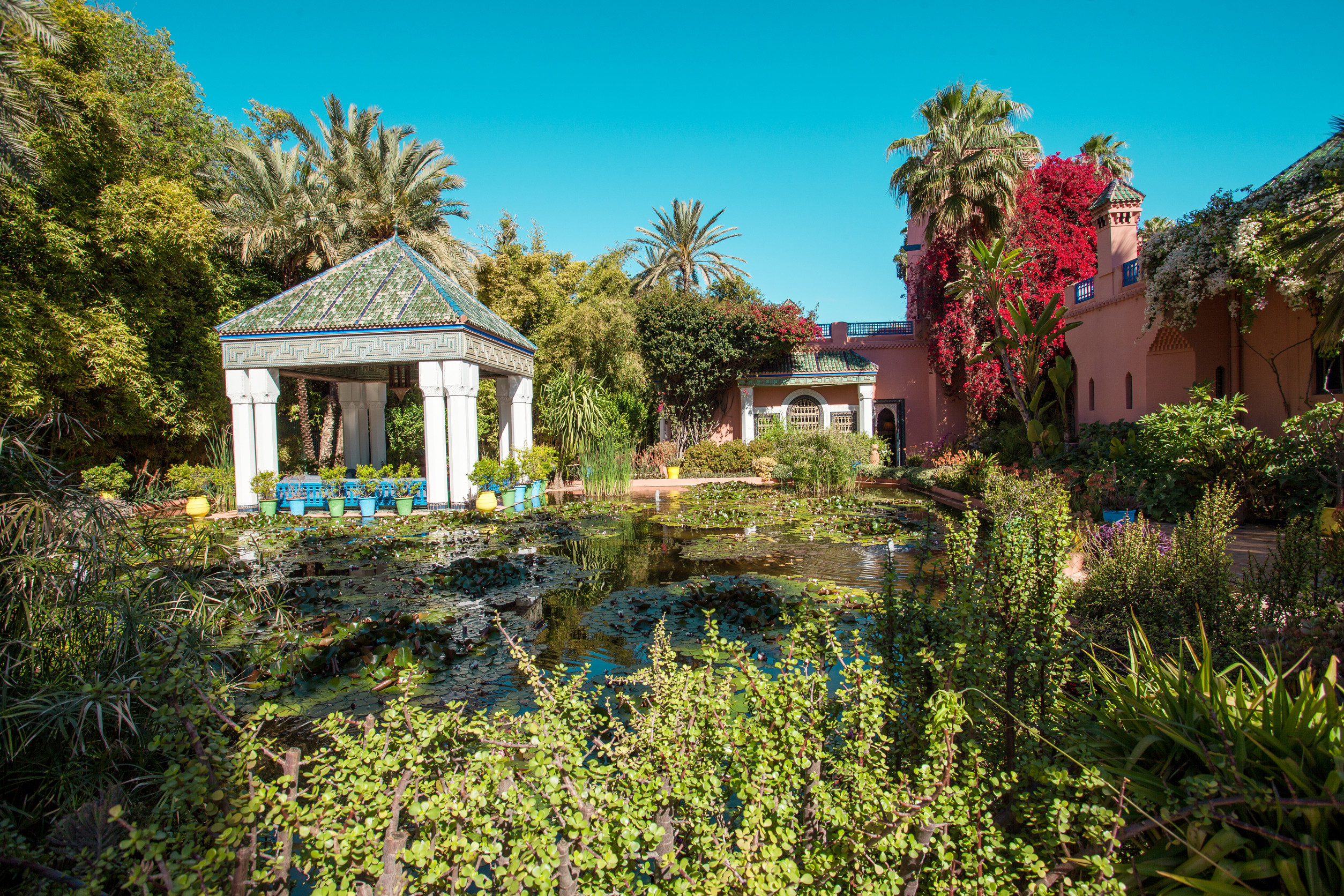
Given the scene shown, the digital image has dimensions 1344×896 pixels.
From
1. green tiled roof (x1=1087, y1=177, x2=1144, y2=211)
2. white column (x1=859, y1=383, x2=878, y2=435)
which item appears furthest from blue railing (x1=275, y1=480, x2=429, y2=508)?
green tiled roof (x1=1087, y1=177, x2=1144, y2=211)

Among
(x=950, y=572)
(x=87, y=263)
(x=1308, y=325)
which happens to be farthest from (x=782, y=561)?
(x=87, y=263)

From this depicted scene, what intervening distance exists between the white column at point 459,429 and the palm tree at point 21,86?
20.5 ft

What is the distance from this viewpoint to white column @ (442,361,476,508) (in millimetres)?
12883

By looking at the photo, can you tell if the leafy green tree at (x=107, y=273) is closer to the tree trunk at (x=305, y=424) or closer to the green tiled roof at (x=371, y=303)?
the green tiled roof at (x=371, y=303)

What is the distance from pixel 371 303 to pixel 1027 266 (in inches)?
→ 658

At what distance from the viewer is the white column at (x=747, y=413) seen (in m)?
22.0

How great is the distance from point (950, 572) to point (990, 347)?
13.3 m

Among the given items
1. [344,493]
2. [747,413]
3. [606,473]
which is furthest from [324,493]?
[747,413]

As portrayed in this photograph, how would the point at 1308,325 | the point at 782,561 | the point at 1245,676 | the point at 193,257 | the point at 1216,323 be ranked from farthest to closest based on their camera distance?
the point at 193,257 → the point at 1216,323 → the point at 1308,325 → the point at 782,561 → the point at 1245,676

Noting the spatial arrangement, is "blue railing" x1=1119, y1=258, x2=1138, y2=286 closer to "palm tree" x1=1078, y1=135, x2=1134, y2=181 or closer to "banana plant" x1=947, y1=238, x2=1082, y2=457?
"banana plant" x1=947, y1=238, x2=1082, y2=457

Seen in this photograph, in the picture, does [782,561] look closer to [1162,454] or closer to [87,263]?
[1162,454]

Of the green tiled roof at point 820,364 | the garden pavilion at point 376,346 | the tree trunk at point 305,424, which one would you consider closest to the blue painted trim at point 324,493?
the garden pavilion at point 376,346

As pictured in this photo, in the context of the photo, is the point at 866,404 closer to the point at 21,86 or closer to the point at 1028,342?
the point at 1028,342

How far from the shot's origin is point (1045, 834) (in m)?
1.96
